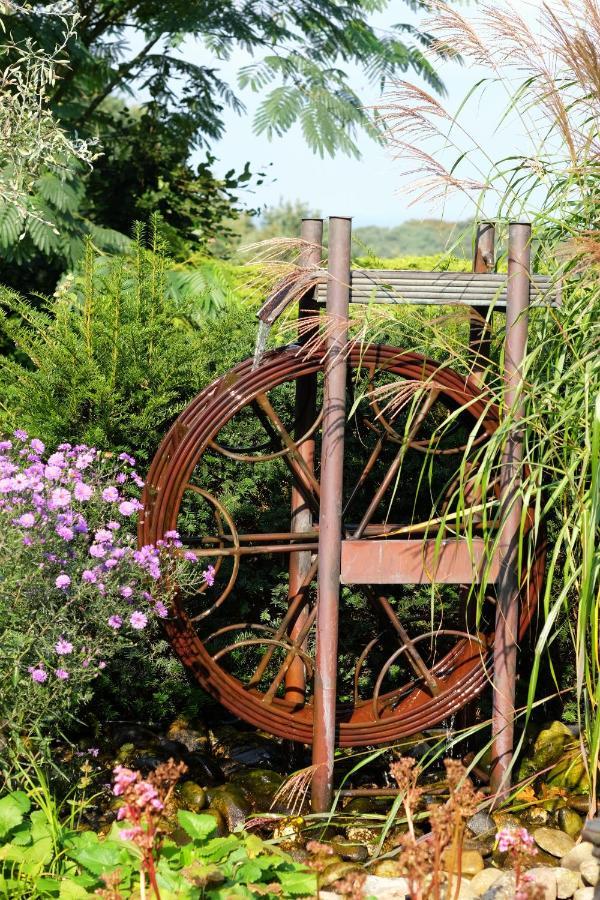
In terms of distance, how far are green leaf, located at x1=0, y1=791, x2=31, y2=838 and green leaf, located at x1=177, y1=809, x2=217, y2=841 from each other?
1.37ft

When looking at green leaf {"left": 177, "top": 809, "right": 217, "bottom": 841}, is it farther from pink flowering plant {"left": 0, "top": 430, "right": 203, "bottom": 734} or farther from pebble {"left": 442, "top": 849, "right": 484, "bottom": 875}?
pebble {"left": 442, "top": 849, "right": 484, "bottom": 875}

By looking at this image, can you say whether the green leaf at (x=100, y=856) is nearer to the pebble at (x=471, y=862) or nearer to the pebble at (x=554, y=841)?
the pebble at (x=471, y=862)

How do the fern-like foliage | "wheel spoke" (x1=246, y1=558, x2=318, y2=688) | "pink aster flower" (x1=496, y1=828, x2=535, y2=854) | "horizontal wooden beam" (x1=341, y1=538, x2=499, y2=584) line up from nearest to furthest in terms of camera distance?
"pink aster flower" (x1=496, y1=828, x2=535, y2=854) → "horizontal wooden beam" (x1=341, y1=538, x2=499, y2=584) → "wheel spoke" (x1=246, y1=558, x2=318, y2=688) → the fern-like foliage

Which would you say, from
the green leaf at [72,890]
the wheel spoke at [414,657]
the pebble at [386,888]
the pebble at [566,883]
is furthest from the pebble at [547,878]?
the green leaf at [72,890]

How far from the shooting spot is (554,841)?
319 centimetres

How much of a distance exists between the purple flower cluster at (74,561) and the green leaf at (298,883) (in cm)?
77

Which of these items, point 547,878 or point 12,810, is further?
point 547,878


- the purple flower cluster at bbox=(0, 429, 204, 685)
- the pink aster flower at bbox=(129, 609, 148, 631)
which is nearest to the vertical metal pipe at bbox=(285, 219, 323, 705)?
the purple flower cluster at bbox=(0, 429, 204, 685)

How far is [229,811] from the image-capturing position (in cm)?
Answer: 341

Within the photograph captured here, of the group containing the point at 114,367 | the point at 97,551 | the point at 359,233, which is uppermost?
the point at 359,233

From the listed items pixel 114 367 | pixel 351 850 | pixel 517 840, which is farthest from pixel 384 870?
pixel 114 367

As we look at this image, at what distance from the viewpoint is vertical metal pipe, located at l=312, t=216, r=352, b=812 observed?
3248 millimetres

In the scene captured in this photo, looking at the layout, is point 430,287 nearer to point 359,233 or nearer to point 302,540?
point 302,540

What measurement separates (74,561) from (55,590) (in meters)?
0.10
